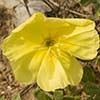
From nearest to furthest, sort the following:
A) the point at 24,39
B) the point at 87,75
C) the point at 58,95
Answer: the point at 24,39 → the point at 58,95 → the point at 87,75

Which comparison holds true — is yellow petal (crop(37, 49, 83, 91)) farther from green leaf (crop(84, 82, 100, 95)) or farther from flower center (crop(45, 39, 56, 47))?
green leaf (crop(84, 82, 100, 95))

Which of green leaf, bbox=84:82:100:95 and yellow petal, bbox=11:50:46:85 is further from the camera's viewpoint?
green leaf, bbox=84:82:100:95

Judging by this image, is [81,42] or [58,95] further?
[58,95]

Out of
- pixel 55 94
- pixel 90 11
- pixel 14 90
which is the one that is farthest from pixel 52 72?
pixel 90 11

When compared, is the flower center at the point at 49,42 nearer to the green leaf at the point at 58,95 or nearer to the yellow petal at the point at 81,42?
the yellow petal at the point at 81,42

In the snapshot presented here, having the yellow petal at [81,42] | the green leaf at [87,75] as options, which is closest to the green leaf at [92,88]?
the green leaf at [87,75]

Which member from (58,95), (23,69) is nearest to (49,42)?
(23,69)

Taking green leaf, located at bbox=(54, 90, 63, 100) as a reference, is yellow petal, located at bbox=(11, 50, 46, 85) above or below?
above

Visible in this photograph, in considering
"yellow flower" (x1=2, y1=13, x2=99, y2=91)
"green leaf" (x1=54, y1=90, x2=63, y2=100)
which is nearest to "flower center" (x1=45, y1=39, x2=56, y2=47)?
"yellow flower" (x1=2, y1=13, x2=99, y2=91)

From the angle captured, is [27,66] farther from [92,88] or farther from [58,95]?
[92,88]
